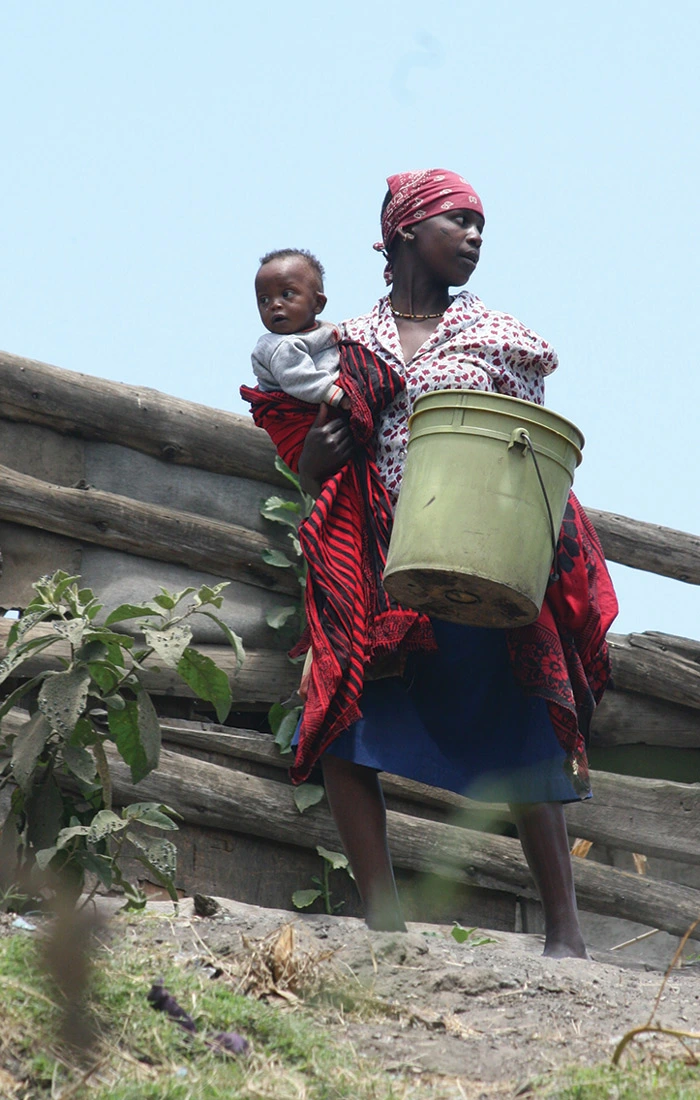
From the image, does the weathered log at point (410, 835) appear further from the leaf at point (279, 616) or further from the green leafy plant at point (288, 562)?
the leaf at point (279, 616)

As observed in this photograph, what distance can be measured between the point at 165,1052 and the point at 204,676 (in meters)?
1.43

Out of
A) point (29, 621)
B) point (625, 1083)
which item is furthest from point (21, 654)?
point (625, 1083)

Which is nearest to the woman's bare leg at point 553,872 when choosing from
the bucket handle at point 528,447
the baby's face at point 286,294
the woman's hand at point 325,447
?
the bucket handle at point 528,447

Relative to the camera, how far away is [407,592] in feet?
10.3

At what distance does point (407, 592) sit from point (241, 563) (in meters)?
1.60

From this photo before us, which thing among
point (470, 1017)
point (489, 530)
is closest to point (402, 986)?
point (470, 1017)

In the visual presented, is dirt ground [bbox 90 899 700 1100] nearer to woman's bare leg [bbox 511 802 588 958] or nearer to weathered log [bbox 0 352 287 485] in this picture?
woman's bare leg [bbox 511 802 588 958]

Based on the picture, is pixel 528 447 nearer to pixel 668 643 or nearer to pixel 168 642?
pixel 168 642

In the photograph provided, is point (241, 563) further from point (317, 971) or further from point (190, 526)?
point (317, 971)

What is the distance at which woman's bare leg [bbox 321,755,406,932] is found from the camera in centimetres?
330

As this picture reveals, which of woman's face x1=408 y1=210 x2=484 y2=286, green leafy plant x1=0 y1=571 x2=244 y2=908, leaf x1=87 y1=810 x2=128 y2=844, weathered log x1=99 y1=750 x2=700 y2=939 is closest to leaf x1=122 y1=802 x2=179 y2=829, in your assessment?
green leafy plant x1=0 y1=571 x2=244 y2=908

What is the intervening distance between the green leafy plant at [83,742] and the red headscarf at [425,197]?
118cm

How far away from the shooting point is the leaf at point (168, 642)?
3.39 m

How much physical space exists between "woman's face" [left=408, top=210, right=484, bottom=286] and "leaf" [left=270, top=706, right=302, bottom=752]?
A: 1585mm
